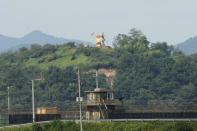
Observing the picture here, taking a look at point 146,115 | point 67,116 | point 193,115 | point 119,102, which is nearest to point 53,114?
point 67,116

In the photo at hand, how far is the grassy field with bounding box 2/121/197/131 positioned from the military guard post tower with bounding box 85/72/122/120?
48.5ft

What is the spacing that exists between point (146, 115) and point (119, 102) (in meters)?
13.5

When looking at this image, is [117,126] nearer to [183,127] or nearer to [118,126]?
[118,126]

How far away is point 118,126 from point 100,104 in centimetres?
2091

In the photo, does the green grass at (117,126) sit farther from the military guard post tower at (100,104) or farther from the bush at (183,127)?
the military guard post tower at (100,104)

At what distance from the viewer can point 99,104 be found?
113 meters

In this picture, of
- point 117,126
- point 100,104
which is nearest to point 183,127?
point 117,126

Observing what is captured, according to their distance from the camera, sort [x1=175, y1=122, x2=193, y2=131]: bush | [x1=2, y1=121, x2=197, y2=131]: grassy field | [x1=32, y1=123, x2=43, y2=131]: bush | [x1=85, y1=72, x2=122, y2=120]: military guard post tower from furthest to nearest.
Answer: [x1=85, y1=72, x2=122, y2=120]: military guard post tower → [x1=32, y1=123, x2=43, y2=131]: bush → [x1=2, y1=121, x2=197, y2=131]: grassy field → [x1=175, y1=122, x2=193, y2=131]: bush

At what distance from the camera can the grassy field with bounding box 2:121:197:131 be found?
Result: 85125 mm

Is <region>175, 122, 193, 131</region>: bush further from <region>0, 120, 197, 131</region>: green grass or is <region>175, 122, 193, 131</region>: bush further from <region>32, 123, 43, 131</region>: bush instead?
<region>32, 123, 43, 131</region>: bush

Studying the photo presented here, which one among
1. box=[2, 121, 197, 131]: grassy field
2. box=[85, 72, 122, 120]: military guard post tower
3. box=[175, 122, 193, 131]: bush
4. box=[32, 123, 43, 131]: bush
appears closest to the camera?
box=[175, 122, 193, 131]: bush

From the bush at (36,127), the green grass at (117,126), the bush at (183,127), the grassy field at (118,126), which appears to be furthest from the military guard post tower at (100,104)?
the bush at (183,127)

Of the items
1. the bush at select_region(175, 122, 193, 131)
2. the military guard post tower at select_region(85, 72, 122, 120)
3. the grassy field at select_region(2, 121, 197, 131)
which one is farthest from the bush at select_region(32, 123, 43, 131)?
the bush at select_region(175, 122, 193, 131)

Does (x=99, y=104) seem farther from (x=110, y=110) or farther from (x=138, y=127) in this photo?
(x=138, y=127)
